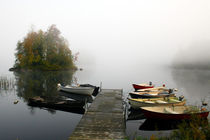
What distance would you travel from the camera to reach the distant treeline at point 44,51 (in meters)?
72.2

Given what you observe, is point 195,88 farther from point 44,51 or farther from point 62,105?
point 44,51

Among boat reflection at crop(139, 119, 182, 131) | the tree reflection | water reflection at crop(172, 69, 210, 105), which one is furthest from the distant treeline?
boat reflection at crop(139, 119, 182, 131)

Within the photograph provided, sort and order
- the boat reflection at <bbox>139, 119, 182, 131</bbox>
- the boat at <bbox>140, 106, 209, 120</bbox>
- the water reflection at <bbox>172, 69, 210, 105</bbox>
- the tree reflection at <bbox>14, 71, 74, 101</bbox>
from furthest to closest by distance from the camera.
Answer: the water reflection at <bbox>172, 69, 210, 105</bbox>, the tree reflection at <bbox>14, 71, 74, 101</bbox>, the boat reflection at <bbox>139, 119, 182, 131</bbox>, the boat at <bbox>140, 106, 209, 120</bbox>

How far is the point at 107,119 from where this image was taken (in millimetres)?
14273

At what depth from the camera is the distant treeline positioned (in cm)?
7225

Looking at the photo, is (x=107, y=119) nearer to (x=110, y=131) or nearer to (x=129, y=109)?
(x=110, y=131)

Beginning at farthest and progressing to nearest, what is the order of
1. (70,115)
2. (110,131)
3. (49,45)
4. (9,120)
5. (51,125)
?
(49,45), (70,115), (9,120), (51,125), (110,131)

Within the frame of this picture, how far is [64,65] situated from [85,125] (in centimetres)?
6814

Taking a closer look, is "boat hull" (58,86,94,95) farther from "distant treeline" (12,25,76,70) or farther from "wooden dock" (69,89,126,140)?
"distant treeline" (12,25,76,70)

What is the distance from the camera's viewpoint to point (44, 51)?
75000mm

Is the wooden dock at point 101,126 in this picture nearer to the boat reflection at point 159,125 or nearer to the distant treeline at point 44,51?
the boat reflection at point 159,125

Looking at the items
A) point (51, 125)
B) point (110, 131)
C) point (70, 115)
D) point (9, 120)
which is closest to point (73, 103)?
point (70, 115)

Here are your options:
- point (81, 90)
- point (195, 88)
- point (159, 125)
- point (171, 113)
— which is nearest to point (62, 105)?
point (81, 90)

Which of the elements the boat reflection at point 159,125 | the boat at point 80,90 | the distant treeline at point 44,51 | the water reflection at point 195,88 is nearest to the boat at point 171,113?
the boat reflection at point 159,125
